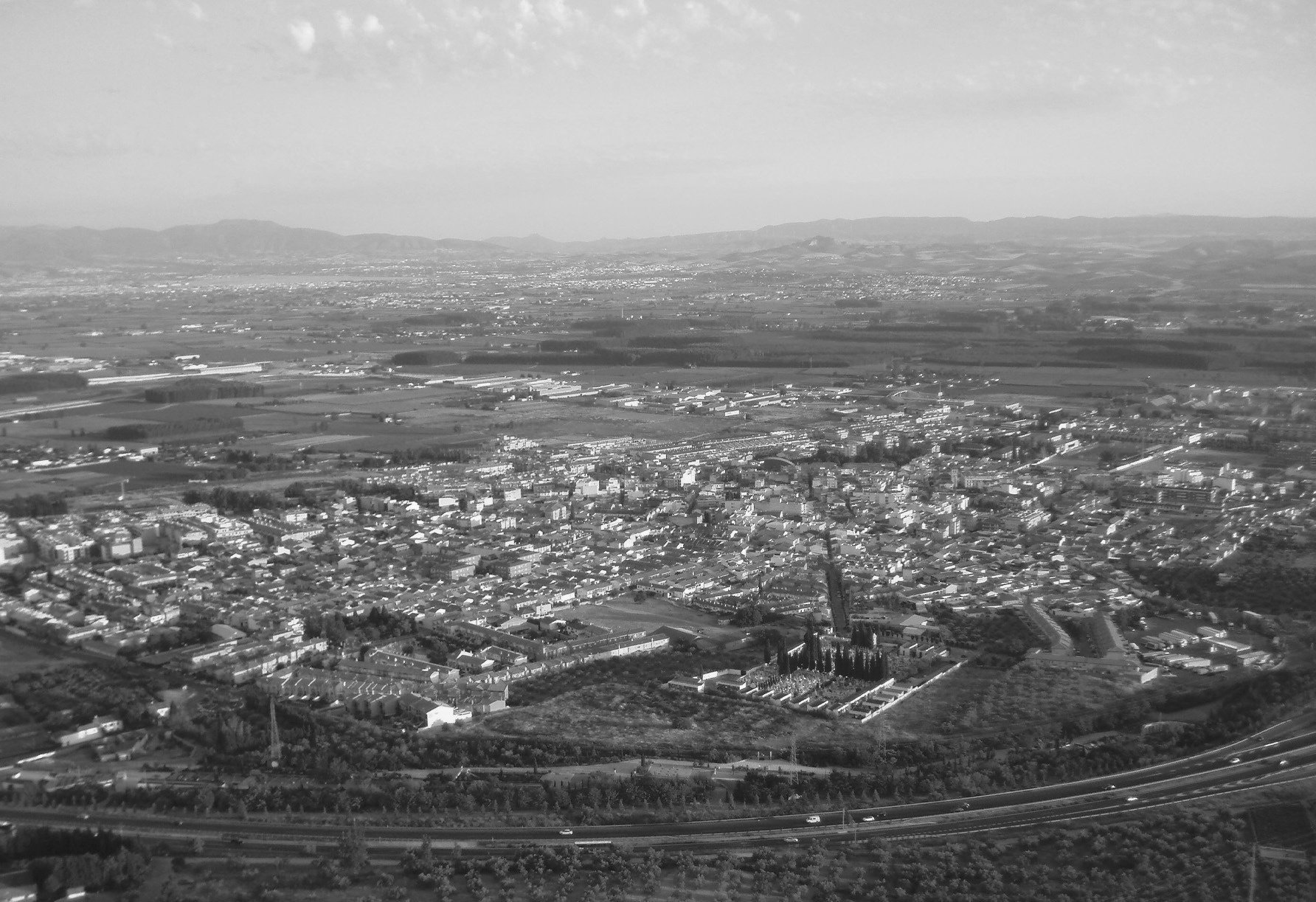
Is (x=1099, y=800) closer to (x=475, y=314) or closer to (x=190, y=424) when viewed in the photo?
(x=190, y=424)

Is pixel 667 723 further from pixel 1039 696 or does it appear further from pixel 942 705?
pixel 1039 696

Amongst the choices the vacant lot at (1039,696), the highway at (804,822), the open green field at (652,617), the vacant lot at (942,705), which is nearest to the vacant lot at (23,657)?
the highway at (804,822)

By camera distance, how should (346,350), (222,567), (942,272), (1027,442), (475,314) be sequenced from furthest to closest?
(942,272)
(475,314)
(346,350)
(1027,442)
(222,567)

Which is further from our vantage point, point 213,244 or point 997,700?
point 213,244

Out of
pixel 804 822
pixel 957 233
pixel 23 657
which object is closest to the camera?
pixel 804 822

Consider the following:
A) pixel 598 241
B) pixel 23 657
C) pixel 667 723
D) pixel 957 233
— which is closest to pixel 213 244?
pixel 598 241

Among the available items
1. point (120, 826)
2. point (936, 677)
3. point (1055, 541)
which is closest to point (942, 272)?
point (1055, 541)
